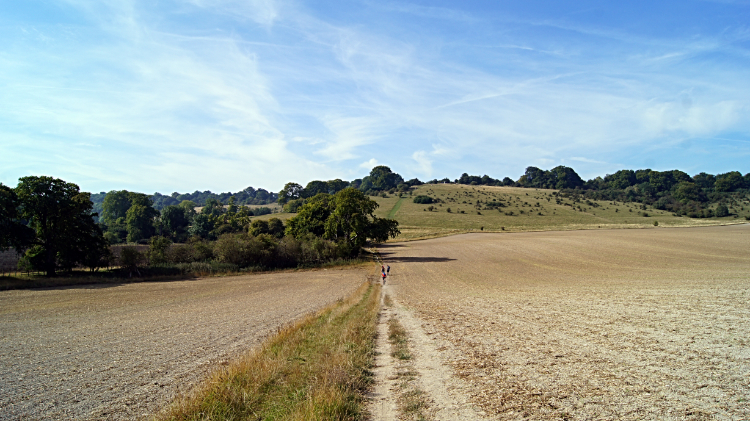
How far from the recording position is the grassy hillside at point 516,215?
321 feet

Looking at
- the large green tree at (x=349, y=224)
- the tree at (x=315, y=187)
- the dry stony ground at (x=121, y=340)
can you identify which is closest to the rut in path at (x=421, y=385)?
the dry stony ground at (x=121, y=340)

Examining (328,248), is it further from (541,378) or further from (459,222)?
(459,222)

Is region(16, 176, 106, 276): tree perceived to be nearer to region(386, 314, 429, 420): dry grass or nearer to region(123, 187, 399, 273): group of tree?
region(123, 187, 399, 273): group of tree

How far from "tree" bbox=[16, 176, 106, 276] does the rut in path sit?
43579 mm

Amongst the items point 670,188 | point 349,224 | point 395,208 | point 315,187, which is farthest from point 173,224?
point 670,188

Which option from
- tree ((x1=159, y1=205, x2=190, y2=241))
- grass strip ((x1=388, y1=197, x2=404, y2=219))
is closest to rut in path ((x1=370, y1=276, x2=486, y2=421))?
grass strip ((x1=388, y1=197, x2=404, y2=219))

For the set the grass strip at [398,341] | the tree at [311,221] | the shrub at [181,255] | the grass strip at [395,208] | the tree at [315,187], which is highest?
the tree at [315,187]

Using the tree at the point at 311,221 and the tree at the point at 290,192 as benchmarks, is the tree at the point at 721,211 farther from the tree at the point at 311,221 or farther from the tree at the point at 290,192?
the tree at the point at 290,192

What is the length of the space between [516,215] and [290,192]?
93.8 meters

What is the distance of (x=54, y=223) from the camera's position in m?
40.6

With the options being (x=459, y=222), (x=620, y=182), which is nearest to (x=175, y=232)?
(x=459, y=222)

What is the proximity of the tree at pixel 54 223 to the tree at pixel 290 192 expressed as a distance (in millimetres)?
112817

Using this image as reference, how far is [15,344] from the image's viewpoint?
52.4 feet

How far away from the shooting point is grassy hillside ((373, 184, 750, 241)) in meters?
97.9
